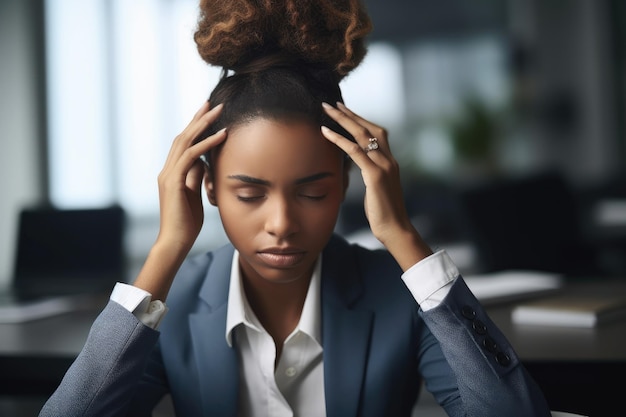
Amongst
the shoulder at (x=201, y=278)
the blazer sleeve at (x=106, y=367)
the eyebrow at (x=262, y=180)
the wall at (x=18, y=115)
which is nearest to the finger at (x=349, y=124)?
the eyebrow at (x=262, y=180)

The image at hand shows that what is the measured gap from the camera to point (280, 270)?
141 cm

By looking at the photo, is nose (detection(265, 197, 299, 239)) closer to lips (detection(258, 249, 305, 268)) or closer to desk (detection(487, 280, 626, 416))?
lips (detection(258, 249, 305, 268))

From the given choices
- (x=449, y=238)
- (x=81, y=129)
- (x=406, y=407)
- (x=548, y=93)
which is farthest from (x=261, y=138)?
(x=548, y=93)

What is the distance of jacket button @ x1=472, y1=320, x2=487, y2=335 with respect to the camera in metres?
1.35

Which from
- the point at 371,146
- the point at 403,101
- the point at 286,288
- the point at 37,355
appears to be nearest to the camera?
the point at 371,146

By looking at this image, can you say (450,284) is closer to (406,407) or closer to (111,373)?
(406,407)

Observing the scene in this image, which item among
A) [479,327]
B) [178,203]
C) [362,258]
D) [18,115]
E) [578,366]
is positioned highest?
[18,115]

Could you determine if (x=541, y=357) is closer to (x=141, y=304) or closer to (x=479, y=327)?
(x=479, y=327)

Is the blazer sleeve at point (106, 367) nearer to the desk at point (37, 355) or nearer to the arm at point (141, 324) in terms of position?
the arm at point (141, 324)

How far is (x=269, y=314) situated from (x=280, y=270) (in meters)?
0.18

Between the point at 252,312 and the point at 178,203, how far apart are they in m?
0.27

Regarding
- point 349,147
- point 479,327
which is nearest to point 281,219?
point 349,147

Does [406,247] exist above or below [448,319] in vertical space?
above

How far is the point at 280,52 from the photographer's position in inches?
57.8
